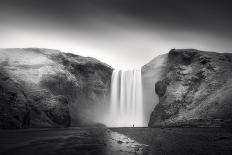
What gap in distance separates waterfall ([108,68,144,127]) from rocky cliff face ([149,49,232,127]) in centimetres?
1317

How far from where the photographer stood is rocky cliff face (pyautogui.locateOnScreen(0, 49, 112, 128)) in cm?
5272

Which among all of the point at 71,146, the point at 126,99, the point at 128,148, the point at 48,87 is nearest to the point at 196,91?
the point at 126,99

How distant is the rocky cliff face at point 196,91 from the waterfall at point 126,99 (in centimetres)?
1317

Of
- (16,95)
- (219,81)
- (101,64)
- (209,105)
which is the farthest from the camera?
(101,64)

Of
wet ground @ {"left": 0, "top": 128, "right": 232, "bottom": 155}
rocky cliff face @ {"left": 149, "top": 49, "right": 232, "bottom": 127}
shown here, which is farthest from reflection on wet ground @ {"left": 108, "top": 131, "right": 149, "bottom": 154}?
rocky cliff face @ {"left": 149, "top": 49, "right": 232, "bottom": 127}

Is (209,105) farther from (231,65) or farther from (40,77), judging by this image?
(40,77)

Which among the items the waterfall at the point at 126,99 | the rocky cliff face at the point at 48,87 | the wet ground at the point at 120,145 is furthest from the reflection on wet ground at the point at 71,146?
the waterfall at the point at 126,99

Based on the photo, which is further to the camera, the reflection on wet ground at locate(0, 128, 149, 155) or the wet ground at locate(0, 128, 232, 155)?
the reflection on wet ground at locate(0, 128, 149, 155)

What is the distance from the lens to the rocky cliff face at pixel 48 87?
52.7 metres

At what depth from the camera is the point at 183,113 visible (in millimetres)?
56375

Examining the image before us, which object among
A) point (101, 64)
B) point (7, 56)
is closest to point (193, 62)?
point (101, 64)

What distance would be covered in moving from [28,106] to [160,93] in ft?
143

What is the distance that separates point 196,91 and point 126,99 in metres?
32.7

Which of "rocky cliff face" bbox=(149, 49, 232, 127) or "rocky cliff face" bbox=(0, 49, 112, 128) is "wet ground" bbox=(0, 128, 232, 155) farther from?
"rocky cliff face" bbox=(0, 49, 112, 128)
